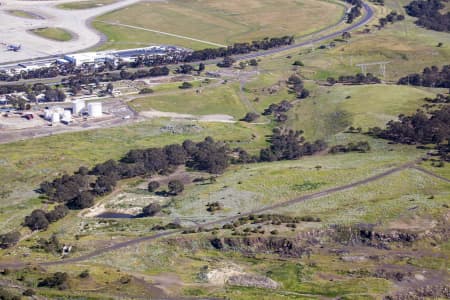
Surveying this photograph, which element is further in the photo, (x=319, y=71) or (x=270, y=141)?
(x=319, y=71)

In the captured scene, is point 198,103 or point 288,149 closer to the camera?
point 288,149

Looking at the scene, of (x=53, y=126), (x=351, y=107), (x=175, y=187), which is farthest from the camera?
(x=351, y=107)

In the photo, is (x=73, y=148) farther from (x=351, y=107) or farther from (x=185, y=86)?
(x=351, y=107)

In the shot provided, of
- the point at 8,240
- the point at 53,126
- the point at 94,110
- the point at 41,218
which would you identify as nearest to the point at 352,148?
the point at 94,110

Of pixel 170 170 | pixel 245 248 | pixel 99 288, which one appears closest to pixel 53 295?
pixel 99 288

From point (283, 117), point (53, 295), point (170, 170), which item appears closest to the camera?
point (53, 295)

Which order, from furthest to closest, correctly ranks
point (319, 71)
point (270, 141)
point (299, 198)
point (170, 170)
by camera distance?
point (319, 71)
point (270, 141)
point (170, 170)
point (299, 198)

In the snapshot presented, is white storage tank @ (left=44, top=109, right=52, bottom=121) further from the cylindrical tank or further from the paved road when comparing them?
the paved road

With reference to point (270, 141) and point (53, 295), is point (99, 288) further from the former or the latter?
point (270, 141)
